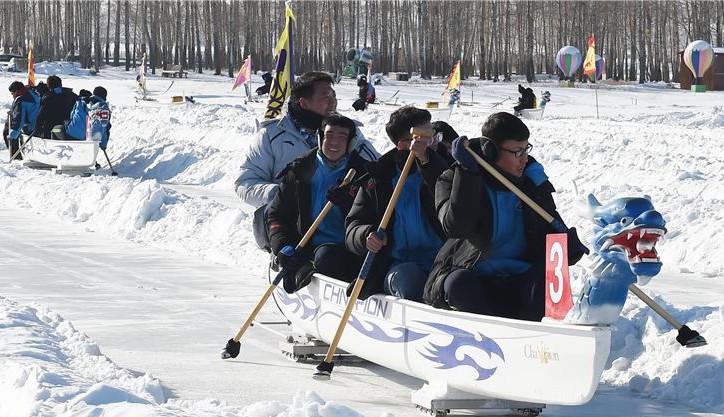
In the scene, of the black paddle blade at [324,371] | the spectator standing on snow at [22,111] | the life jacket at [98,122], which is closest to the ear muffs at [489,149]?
the black paddle blade at [324,371]

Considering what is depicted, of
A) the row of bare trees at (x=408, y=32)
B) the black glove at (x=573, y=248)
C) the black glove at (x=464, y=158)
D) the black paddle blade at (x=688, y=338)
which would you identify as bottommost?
the black paddle blade at (x=688, y=338)

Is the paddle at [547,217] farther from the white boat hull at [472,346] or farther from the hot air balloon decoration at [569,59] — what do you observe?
the hot air balloon decoration at [569,59]

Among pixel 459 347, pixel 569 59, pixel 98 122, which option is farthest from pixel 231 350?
pixel 569 59

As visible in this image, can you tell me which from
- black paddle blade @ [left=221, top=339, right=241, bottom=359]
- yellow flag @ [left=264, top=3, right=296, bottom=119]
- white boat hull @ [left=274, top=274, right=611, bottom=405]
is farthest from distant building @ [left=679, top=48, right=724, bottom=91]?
white boat hull @ [left=274, top=274, right=611, bottom=405]

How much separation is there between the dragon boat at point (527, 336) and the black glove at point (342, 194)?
493mm

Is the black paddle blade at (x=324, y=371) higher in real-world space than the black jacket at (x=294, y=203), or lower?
lower

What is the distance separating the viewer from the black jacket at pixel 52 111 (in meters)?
22.3

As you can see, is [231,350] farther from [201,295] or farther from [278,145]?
[201,295]

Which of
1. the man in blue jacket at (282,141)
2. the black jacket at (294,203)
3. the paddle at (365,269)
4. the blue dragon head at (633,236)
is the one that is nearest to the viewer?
the blue dragon head at (633,236)

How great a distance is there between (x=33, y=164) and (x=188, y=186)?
397 centimetres

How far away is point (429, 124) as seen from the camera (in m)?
6.67

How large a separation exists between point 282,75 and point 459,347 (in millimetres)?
6388

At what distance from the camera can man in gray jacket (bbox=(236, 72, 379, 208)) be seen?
26.6 feet

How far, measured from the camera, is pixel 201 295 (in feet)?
32.4
